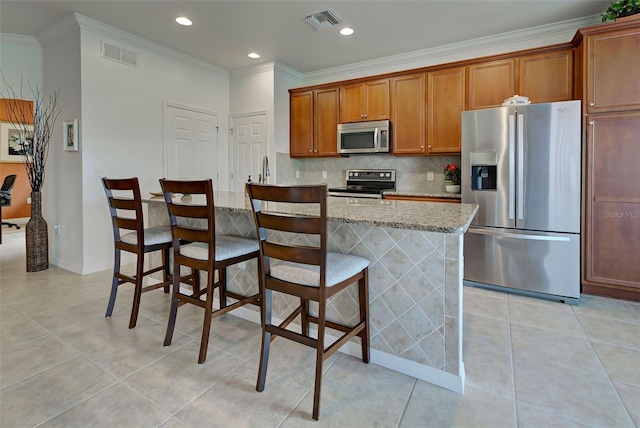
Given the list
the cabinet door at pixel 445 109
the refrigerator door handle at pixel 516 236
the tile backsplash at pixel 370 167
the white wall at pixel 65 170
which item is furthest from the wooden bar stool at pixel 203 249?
the tile backsplash at pixel 370 167

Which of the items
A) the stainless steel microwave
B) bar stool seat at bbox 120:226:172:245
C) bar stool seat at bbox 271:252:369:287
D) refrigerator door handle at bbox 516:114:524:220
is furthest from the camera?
the stainless steel microwave

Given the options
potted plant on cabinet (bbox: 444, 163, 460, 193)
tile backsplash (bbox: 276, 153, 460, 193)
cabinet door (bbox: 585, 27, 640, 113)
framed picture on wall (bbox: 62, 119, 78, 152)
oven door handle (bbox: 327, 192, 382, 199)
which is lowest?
oven door handle (bbox: 327, 192, 382, 199)

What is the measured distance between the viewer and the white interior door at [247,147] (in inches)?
195

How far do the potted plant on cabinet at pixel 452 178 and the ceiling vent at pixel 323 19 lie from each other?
2.03 m

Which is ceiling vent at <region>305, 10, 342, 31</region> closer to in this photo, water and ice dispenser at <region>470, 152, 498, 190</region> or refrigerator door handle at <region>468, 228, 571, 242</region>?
water and ice dispenser at <region>470, 152, 498, 190</region>

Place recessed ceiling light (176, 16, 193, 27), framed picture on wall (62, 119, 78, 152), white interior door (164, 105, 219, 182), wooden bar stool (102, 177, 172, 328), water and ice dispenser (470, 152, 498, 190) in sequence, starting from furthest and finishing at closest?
white interior door (164, 105, 219, 182) → framed picture on wall (62, 119, 78, 152) → recessed ceiling light (176, 16, 193, 27) → water and ice dispenser (470, 152, 498, 190) → wooden bar stool (102, 177, 172, 328)

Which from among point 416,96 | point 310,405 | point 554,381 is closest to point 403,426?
point 310,405

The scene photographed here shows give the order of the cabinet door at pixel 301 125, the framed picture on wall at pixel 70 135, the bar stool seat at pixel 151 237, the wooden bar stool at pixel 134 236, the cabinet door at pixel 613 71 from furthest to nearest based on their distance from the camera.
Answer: the cabinet door at pixel 301 125 → the framed picture on wall at pixel 70 135 → the cabinet door at pixel 613 71 → the bar stool seat at pixel 151 237 → the wooden bar stool at pixel 134 236

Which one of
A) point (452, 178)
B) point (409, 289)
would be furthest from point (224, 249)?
point (452, 178)

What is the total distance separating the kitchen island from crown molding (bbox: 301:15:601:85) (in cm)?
303

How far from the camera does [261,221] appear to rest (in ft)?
5.22

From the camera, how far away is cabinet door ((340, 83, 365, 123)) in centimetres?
453

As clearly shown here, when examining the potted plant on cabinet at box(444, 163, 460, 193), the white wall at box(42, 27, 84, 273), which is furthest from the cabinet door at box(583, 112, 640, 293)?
the white wall at box(42, 27, 84, 273)

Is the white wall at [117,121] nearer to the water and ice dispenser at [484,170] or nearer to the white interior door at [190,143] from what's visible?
the white interior door at [190,143]
